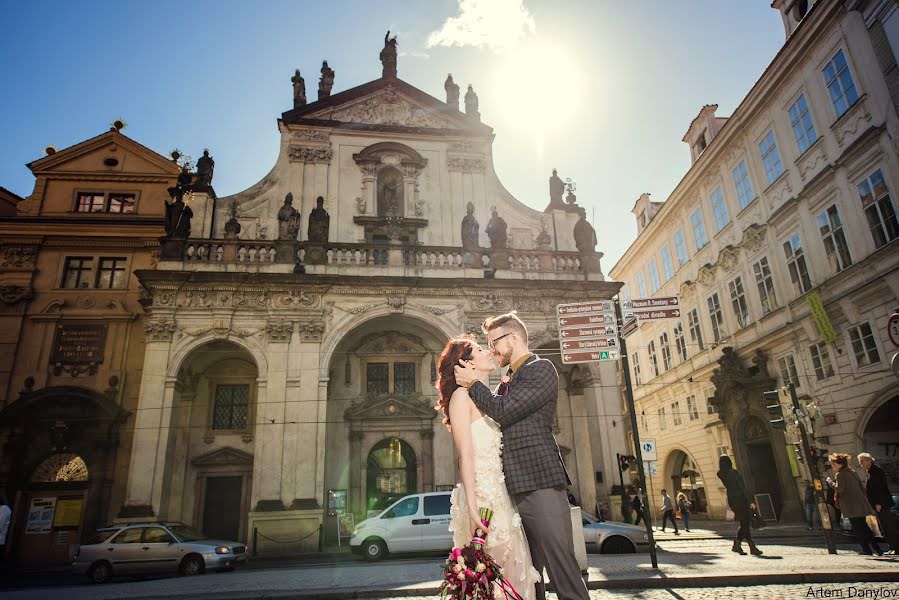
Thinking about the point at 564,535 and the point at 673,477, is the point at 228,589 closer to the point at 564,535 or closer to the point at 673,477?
the point at 564,535

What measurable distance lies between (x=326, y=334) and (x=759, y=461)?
17.8 m

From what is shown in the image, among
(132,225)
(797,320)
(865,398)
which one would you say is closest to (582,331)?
(865,398)

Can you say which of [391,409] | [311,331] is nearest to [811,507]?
[391,409]

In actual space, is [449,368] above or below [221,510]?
above

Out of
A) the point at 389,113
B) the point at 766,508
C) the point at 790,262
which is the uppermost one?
the point at 389,113

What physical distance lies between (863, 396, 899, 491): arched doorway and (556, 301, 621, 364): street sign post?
10424 mm

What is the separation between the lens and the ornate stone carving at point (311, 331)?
17891mm

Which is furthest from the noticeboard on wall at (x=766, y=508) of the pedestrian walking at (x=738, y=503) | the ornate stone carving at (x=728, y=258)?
the pedestrian walking at (x=738, y=503)

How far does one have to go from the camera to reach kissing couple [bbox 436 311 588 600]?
3.41 m

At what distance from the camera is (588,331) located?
Answer: 11.4 metres

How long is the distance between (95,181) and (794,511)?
2980 centimetres

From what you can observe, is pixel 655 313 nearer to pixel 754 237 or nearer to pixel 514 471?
pixel 514 471

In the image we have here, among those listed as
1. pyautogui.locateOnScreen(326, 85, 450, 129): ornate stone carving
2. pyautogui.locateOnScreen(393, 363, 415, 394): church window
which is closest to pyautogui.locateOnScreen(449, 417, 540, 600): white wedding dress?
pyautogui.locateOnScreen(393, 363, 415, 394): church window

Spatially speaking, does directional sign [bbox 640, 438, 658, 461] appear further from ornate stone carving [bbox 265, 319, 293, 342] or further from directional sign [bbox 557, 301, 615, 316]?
ornate stone carving [bbox 265, 319, 293, 342]
